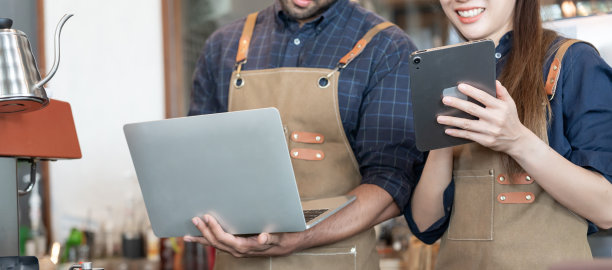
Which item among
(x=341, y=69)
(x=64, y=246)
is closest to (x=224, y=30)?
(x=341, y=69)

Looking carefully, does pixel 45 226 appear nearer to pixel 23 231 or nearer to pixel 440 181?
pixel 23 231

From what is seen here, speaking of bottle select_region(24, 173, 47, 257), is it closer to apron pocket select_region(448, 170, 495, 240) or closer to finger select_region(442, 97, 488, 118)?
apron pocket select_region(448, 170, 495, 240)

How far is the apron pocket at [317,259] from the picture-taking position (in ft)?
5.27

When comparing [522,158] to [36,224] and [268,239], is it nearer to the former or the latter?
[268,239]

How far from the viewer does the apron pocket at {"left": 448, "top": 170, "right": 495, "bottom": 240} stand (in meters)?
1.37

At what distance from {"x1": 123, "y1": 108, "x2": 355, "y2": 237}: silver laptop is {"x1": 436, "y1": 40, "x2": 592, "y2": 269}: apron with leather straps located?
27cm

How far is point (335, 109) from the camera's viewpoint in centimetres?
167

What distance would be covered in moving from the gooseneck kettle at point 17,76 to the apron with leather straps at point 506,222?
83 cm

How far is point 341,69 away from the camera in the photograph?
1.70 m

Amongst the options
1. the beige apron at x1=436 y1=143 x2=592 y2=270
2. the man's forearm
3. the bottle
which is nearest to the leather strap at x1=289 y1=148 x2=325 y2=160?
the man's forearm

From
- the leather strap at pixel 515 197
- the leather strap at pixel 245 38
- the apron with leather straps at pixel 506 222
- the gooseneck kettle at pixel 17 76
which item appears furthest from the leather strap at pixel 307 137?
the gooseneck kettle at pixel 17 76

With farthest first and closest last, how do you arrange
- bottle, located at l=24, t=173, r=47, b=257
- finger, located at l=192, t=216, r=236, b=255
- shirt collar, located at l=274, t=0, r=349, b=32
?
bottle, located at l=24, t=173, r=47, b=257
shirt collar, located at l=274, t=0, r=349, b=32
finger, located at l=192, t=216, r=236, b=255

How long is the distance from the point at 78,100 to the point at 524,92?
2.39 metres

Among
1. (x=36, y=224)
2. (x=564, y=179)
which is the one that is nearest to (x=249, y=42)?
(x=564, y=179)
